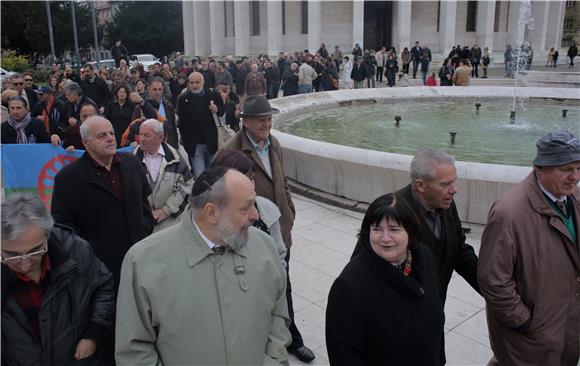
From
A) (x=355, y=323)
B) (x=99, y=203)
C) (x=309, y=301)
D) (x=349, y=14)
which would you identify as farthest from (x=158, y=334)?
(x=349, y=14)

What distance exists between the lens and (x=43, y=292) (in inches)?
104

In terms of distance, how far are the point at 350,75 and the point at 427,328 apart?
23392 millimetres

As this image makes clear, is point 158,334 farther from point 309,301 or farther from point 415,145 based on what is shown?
point 415,145

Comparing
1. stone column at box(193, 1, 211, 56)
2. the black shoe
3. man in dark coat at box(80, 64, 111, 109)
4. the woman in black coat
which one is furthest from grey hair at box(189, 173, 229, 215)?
stone column at box(193, 1, 211, 56)

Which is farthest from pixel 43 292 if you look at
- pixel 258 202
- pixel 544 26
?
pixel 544 26

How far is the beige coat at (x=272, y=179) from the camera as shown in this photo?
428cm

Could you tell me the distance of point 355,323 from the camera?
253cm

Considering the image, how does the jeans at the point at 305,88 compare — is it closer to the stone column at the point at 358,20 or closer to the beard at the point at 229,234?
the beard at the point at 229,234

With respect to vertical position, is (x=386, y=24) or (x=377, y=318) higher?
(x=386, y=24)

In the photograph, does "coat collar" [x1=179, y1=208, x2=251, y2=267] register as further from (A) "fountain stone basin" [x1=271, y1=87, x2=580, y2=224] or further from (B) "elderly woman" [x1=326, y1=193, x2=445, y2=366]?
(A) "fountain stone basin" [x1=271, y1=87, x2=580, y2=224]

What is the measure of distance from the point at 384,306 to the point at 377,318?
2.6 inches

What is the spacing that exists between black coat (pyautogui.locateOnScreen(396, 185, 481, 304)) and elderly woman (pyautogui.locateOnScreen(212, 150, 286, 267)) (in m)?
0.86

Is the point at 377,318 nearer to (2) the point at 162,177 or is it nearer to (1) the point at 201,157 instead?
(2) the point at 162,177

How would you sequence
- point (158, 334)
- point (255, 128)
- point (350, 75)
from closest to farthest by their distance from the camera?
point (158, 334)
point (255, 128)
point (350, 75)
